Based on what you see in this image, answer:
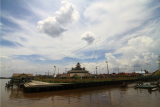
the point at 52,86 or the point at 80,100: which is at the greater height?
the point at 52,86

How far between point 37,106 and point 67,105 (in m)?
5.21

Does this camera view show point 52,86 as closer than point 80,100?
No

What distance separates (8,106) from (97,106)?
52.3ft

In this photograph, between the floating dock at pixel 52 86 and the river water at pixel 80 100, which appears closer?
the river water at pixel 80 100

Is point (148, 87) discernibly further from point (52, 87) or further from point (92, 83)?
point (52, 87)

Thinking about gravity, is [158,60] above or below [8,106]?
above

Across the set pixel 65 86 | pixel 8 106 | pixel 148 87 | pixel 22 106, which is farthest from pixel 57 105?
pixel 148 87

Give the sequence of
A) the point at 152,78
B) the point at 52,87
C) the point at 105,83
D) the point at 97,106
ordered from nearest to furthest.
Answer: the point at 97,106, the point at 52,87, the point at 105,83, the point at 152,78

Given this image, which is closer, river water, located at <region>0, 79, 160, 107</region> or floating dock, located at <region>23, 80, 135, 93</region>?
river water, located at <region>0, 79, 160, 107</region>

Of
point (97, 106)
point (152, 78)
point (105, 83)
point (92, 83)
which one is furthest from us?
point (152, 78)

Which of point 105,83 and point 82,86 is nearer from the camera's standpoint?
point 82,86

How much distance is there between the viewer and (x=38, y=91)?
30.0 meters

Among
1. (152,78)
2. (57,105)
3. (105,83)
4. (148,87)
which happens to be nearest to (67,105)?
(57,105)

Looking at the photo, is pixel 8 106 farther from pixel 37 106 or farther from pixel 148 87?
pixel 148 87
